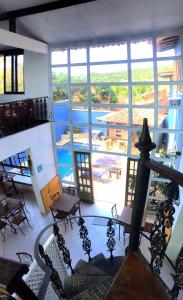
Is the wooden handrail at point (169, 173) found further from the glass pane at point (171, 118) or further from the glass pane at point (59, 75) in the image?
the glass pane at point (59, 75)

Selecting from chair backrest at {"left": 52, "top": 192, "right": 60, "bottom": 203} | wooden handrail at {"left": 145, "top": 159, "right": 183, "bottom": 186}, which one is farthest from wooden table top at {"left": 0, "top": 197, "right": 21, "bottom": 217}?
wooden handrail at {"left": 145, "top": 159, "right": 183, "bottom": 186}

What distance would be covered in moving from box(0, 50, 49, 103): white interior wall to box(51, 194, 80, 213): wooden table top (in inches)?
149

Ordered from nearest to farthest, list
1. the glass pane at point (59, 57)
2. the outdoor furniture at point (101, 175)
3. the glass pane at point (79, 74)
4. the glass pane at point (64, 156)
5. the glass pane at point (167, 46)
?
1. the glass pane at point (167, 46)
2. the glass pane at point (79, 74)
3. the glass pane at point (59, 57)
4. the glass pane at point (64, 156)
5. the outdoor furniture at point (101, 175)

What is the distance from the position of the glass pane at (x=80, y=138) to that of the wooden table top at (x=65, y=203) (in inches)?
73.3

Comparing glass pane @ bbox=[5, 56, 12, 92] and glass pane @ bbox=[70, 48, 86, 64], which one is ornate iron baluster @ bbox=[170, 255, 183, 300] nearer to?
glass pane @ bbox=[70, 48, 86, 64]

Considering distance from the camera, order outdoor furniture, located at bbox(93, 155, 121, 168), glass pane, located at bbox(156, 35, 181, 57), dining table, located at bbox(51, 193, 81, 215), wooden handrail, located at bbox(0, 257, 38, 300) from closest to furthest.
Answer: wooden handrail, located at bbox(0, 257, 38, 300)
glass pane, located at bbox(156, 35, 181, 57)
dining table, located at bbox(51, 193, 81, 215)
outdoor furniture, located at bbox(93, 155, 121, 168)

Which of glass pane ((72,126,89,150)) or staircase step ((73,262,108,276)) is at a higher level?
glass pane ((72,126,89,150))

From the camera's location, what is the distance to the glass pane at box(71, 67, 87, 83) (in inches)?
294

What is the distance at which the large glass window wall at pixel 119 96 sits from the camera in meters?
6.52

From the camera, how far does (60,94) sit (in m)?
8.00

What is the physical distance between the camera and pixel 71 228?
746cm

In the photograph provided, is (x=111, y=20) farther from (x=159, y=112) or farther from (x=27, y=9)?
(x=159, y=112)

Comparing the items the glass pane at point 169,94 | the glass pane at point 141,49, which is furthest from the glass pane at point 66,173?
the glass pane at point 141,49

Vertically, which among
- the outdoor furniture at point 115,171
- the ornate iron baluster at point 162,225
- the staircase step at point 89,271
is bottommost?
the staircase step at point 89,271
